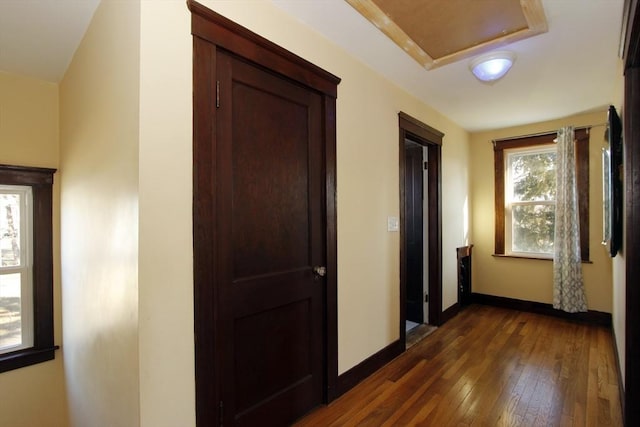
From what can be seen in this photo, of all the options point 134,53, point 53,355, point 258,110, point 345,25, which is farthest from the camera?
point 53,355

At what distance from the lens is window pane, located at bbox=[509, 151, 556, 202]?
404 centimetres

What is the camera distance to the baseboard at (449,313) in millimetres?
3752

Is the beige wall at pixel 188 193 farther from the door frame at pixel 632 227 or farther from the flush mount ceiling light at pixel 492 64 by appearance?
the door frame at pixel 632 227

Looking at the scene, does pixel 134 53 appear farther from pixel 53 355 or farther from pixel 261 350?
pixel 53 355

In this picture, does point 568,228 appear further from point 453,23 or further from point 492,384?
point 453,23

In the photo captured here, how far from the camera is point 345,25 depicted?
2004 mm

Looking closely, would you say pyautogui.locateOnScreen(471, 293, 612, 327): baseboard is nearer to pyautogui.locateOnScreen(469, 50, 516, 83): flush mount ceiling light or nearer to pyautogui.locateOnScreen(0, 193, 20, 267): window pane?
pyautogui.locateOnScreen(469, 50, 516, 83): flush mount ceiling light

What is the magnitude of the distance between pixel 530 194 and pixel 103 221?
4.68 metres

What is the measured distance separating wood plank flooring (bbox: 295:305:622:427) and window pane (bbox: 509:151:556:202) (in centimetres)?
167

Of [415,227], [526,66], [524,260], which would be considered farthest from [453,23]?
[524,260]

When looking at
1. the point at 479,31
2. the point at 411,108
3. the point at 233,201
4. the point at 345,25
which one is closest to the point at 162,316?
the point at 233,201

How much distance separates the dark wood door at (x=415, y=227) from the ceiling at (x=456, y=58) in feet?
2.15

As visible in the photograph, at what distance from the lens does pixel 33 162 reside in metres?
2.55

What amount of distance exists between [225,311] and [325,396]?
1.07 m
